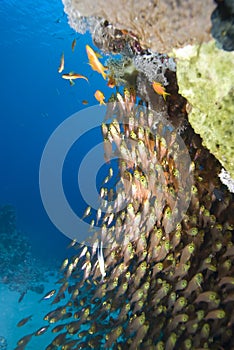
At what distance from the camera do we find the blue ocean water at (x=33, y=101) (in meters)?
24.0

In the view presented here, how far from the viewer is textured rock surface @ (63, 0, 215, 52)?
168 centimetres

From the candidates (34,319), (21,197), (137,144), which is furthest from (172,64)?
(21,197)

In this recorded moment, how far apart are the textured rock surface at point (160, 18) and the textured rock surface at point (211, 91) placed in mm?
142

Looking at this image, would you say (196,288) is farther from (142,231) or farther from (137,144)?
(137,144)

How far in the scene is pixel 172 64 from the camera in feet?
10.7

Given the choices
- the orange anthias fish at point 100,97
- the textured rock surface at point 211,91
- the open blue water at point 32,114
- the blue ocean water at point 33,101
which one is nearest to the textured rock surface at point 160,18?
the textured rock surface at point 211,91

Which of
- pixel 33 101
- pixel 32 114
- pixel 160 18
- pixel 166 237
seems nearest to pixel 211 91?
pixel 160 18

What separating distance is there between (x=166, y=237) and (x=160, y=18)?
2.54m

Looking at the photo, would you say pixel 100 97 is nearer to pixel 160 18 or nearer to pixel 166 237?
pixel 166 237

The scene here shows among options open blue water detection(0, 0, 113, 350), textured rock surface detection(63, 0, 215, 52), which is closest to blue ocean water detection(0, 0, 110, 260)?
open blue water detection(0, 0, 113, 350)

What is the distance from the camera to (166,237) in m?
3.64

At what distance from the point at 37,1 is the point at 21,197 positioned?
20.1 meters

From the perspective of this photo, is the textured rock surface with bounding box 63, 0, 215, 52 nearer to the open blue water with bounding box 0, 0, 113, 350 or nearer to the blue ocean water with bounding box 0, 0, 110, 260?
the open blue water with bounding box 0, 0, 113, 350

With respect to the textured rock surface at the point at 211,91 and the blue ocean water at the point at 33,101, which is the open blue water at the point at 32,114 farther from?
the textured rock surface at the point at 211,91
